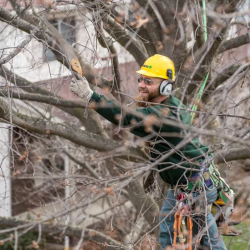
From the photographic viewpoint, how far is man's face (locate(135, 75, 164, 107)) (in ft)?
15.4

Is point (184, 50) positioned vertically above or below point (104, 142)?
above

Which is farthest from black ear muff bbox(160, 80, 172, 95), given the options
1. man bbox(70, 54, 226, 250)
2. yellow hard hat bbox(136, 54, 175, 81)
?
yellow hard hat bbox(136, 54, 175, 81)

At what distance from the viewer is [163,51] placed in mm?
6527

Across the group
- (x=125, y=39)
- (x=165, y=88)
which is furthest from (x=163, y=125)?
(x=125, y=39)

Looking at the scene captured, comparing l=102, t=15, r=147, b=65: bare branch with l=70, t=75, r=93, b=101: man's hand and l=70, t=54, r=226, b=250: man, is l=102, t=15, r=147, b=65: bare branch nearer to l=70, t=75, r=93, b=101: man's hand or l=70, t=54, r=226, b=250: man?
l=70, t=54, r=226, b=250: man

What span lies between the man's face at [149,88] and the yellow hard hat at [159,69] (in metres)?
0.05

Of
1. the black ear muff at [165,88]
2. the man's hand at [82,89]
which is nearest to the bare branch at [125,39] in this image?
the black ear muff at [165,88]

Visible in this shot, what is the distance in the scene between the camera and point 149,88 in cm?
471

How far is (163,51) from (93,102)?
2.41m

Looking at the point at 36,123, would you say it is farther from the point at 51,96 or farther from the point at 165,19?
the point at 165,19

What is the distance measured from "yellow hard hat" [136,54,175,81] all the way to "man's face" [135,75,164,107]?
0.15 feet

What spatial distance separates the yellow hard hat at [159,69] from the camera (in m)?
4.75

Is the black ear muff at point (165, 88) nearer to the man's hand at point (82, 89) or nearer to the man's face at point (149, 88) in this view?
the man's face at point (149, 88)

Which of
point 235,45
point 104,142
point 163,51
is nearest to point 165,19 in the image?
point 163,51
